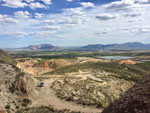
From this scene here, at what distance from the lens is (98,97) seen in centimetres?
3569

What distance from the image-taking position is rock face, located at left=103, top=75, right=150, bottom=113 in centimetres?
1498

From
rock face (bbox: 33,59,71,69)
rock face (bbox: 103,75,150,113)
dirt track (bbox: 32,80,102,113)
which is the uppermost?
rock face (bbox: 103,75,150,113)

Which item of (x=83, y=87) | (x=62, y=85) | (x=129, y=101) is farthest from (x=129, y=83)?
(x=129, y=101)

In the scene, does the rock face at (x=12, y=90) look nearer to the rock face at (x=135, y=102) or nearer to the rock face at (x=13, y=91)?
the rock face at (x=13, y=91)

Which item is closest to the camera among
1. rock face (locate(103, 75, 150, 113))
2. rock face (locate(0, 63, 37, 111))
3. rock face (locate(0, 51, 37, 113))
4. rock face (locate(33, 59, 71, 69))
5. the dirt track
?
rock face (locate(103, 75, 150, 113))

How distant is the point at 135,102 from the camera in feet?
51.5

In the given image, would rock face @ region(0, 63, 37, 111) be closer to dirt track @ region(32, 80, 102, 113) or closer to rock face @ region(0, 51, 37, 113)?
rock face @ region(0, 51, 37, 113)

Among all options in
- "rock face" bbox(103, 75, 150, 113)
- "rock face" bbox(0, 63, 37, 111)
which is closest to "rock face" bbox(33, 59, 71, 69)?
"rock face" bbox(0, 63, 37, 111)

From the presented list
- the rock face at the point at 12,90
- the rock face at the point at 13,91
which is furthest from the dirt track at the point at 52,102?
the rock face at the point at 12,90

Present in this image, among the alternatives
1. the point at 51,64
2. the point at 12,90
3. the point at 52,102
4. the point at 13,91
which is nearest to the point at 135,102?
the point at 52,102

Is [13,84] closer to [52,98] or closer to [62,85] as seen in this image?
[52,98]

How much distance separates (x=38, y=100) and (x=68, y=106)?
702cm

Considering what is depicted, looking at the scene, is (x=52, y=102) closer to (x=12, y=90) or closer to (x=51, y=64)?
(x=12, y=90)

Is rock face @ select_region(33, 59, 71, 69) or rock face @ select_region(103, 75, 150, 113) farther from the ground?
rock face @ select_region(103, 75, 150, 113)
